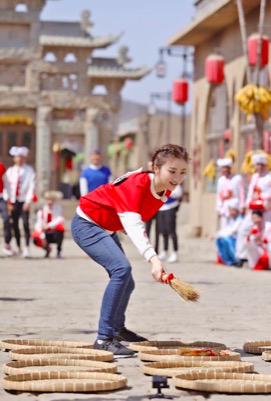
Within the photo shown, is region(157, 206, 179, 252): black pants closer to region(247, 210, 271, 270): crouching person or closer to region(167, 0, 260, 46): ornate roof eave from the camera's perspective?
region(247, 210, 271, 270): crouching person

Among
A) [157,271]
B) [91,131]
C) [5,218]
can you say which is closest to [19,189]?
[5,218]

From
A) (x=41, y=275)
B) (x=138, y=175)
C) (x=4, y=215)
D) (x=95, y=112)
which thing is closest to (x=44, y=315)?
(x=138, y=175)

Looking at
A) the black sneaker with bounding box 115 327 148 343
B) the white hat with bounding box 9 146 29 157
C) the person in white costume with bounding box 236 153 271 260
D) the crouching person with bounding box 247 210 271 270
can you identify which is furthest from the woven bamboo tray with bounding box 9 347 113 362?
the white hat with bounding box 9 146 29 157

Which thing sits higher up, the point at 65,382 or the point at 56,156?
the point at 56,156

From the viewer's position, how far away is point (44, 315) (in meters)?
10.9

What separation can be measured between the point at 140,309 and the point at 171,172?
394cm

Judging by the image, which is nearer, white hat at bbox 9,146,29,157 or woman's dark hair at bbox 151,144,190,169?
woman's dark hair at bbox 151,144,190,169

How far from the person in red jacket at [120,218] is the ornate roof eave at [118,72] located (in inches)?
2108

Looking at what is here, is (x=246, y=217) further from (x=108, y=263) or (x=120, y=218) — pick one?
(x=120, y=218)

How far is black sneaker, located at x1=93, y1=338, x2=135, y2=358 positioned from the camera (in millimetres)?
8023

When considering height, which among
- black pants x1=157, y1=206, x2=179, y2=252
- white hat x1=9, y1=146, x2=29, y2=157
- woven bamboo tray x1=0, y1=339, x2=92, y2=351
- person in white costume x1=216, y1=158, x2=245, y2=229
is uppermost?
white hat x1=9, y1=146, x2=29, y2=157

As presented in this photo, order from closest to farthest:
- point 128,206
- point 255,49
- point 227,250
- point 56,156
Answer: point 128,206
point 227,250
point 255,49
point 56,156

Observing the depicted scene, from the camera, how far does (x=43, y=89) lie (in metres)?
55.8

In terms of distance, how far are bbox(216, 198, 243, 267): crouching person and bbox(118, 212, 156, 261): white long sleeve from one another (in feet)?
37.2
